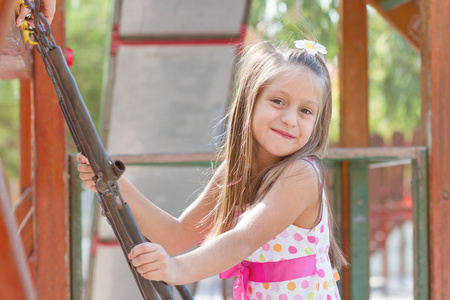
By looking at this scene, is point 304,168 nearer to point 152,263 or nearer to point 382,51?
point 152,263

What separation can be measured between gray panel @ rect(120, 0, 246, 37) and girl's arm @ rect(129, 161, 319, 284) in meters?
2.43

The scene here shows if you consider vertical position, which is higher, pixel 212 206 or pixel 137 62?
pixel 137 62

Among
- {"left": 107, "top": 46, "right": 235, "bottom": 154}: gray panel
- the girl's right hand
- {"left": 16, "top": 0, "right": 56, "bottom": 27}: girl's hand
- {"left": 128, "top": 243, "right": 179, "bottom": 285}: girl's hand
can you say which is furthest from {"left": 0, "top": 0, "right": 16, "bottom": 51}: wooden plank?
{"left": 107, "top": 46, "right": 235, "bottom": 154}: gray panel

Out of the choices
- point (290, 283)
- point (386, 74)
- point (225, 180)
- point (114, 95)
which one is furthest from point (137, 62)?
point (386, 74)

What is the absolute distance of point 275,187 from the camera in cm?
186

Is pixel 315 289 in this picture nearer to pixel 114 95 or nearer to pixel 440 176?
pixel 440 176

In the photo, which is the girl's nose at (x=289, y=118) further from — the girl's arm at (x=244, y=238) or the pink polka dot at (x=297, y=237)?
the pink polka dot at (x=297, y=237)

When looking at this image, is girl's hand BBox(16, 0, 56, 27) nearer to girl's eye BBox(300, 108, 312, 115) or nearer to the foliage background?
girl's eye BBox(300, 108, 312, 115)

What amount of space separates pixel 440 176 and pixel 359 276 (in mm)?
877

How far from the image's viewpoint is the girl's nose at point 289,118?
1925 millimetres

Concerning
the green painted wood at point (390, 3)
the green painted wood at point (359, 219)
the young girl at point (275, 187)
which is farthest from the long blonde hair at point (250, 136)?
the green painted wood at point (390, 3)

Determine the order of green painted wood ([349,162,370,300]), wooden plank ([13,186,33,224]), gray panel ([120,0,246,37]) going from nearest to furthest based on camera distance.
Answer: wooden plank ([13,186,33,224]) → green painted wood ([349,162,370,300]) → gray panel ([120,0,246,37])

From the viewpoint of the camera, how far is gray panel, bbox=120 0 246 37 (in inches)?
162

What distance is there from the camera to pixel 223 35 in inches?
169
